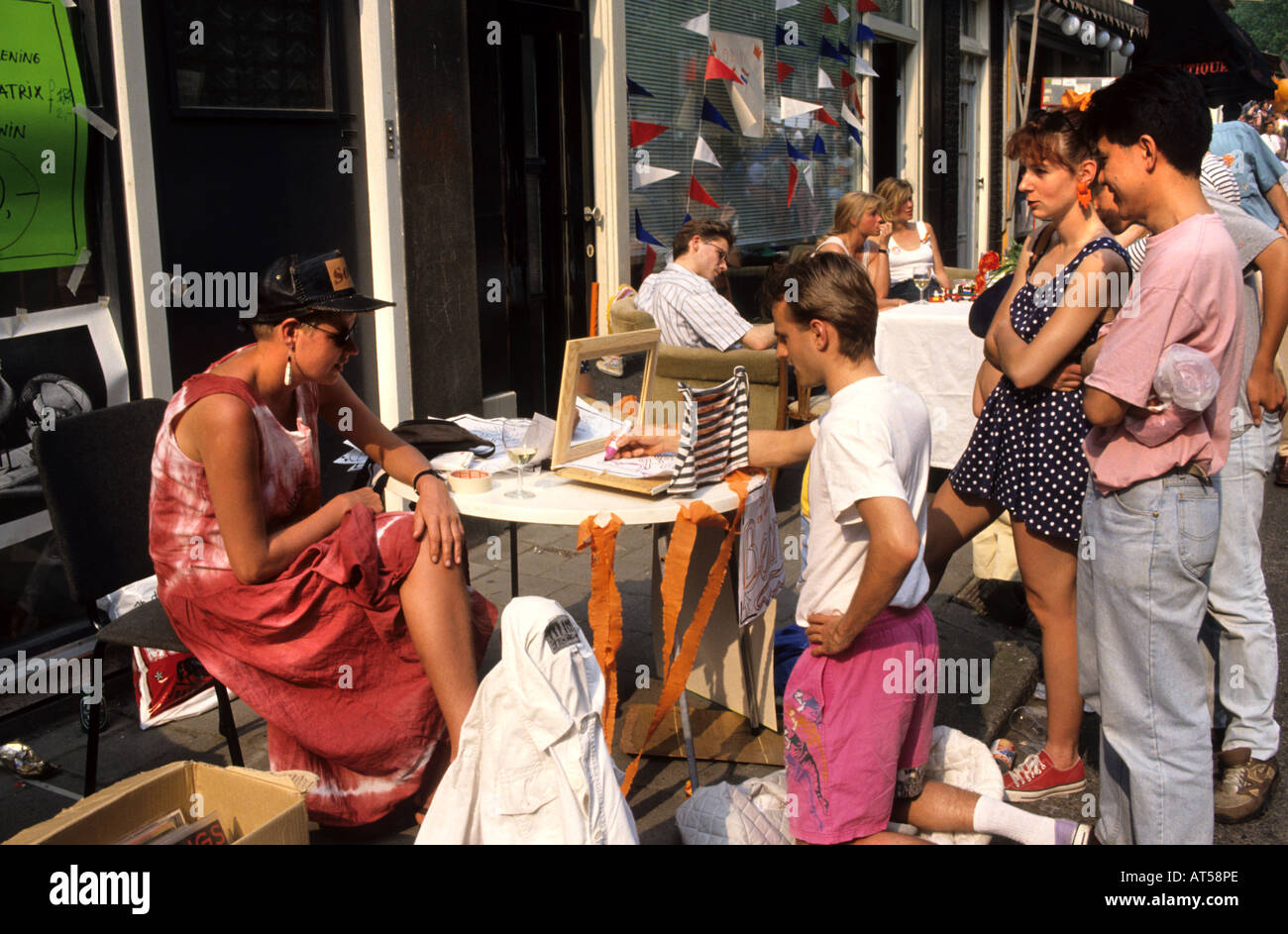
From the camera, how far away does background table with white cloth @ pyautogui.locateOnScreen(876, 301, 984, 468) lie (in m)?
6.62

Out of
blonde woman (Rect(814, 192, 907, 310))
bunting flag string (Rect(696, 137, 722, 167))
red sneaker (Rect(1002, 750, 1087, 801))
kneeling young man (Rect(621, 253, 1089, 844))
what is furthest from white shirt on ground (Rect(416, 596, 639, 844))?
bunting flag string (Rect(696, 137, 722, 167))

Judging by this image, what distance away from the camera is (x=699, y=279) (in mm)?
6207

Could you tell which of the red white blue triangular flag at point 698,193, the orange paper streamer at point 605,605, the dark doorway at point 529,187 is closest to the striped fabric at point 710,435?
the orange paper streamer at point 605,605

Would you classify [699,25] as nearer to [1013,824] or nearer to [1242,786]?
[1242,786]

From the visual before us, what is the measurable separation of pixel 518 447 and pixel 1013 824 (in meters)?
1.74

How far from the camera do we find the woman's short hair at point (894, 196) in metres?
8.91

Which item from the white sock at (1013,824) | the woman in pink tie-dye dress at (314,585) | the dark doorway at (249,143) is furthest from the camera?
the dark doorway at (249,143)

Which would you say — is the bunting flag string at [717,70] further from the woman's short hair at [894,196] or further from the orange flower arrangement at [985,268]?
the orange flower arrangement at [985,268]

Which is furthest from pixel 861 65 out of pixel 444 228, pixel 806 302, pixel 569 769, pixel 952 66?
pixel 569 769

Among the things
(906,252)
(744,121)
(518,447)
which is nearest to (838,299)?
(518,447)

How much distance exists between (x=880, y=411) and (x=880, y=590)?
0.38 metres

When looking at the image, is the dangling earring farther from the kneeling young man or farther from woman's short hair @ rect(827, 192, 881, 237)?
woman's short hair @ rect(827, 192, 881, 237)

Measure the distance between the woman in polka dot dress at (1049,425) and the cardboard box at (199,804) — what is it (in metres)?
1.95

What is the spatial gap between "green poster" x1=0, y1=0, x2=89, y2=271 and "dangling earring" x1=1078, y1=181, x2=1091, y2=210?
3345 mm
